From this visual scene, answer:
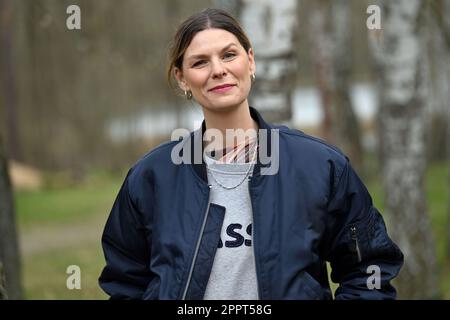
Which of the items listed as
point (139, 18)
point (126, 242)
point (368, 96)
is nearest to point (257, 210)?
point (126, 242)

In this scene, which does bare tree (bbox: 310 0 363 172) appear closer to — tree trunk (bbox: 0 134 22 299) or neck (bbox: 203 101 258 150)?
tree trunk (bbox: 0 134 22 299)

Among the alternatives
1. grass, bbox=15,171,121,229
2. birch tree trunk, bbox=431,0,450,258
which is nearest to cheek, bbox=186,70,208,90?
birch tree trunk, bbox=431,0,450,258

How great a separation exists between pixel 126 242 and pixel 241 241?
0.46 m

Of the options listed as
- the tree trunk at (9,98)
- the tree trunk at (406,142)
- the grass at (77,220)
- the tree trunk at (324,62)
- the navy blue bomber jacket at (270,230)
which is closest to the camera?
the navy blue bomber jacket at (270,230)

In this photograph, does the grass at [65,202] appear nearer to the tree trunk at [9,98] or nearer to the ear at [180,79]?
the tree trunk at [9,98]

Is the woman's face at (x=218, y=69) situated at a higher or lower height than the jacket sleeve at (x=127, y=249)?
higher

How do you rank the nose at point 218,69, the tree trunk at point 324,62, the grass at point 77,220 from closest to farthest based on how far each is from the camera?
the nose at point 218,69, the grass at point 77,220, the tree trunk at point 324,62

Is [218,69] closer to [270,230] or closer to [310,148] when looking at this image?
[310,148]

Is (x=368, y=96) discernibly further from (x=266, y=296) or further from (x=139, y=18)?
(x=266, y=296)

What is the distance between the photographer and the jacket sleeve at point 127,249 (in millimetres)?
2805

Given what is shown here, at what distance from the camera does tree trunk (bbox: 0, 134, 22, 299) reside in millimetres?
6316

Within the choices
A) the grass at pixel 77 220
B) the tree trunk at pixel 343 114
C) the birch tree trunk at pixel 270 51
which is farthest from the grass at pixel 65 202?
the birch tree trunk at pixel 270 51

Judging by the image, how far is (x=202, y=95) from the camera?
274 centimetres

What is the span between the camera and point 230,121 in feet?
9.04
